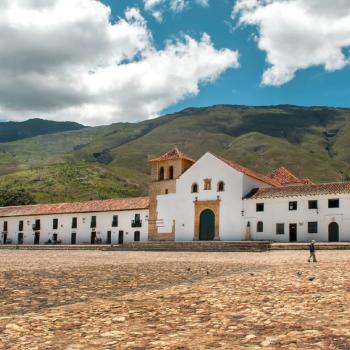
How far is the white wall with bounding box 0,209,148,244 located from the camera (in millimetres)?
53125

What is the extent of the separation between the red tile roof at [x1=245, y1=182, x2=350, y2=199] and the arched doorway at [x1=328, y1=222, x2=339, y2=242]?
2.81m

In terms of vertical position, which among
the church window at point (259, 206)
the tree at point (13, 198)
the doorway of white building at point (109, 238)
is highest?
the tree at point (13, 198)

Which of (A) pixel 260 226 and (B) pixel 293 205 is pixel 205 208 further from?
(B) pixel 293 205

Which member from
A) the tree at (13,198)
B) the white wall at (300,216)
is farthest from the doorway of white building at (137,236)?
the tree at (13,198)

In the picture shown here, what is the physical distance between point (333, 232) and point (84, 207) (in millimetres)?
29622

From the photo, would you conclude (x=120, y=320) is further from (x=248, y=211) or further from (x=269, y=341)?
(x=248, y=211)

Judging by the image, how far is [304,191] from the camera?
142ft

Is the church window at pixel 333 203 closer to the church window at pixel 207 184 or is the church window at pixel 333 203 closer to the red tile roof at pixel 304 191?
the red tile roof at pixel 304 191

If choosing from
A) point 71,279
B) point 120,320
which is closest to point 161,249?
point 71,279

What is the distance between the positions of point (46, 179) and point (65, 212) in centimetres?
6276

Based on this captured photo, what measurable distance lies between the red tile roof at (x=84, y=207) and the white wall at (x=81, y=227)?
1.64 ft

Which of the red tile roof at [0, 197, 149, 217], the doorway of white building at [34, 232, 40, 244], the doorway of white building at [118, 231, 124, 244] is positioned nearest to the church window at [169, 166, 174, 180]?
the red tile roof at [0, 197, 149, 217]

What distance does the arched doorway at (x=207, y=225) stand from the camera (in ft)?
157

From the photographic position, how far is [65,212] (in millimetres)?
58406
